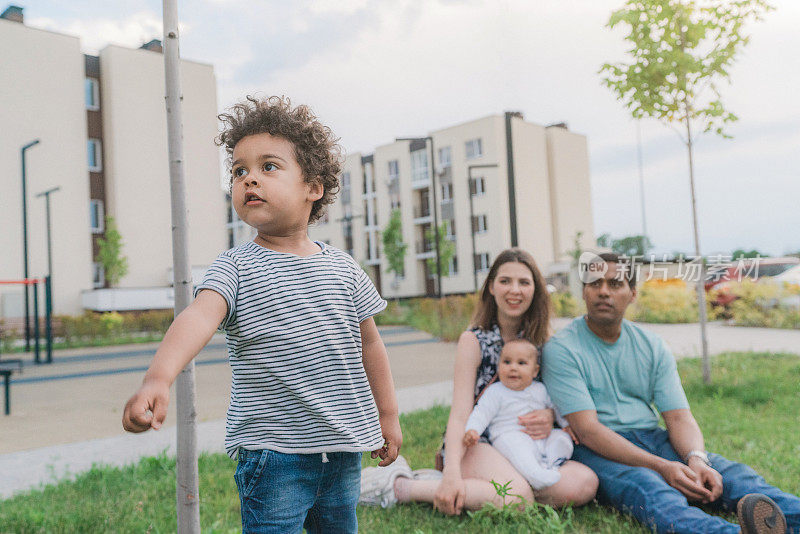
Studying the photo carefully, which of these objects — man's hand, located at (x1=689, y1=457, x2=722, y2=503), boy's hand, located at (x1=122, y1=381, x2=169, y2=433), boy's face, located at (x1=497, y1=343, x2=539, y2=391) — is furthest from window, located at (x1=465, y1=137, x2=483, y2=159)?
boy's hand, located at (x1=122, y1=381, x2=169, y2=433)

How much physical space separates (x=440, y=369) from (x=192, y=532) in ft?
28.7

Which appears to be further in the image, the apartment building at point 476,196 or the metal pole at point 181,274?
the apartment building at point 476,196

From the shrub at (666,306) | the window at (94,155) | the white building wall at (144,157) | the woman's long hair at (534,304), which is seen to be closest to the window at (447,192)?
the white building wall at (144,157)

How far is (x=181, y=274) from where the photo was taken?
228 cm

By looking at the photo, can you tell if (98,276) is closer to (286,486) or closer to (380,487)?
(380,487)

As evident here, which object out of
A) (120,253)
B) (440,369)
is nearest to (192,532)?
(440,369)

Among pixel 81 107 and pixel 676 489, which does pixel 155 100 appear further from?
pixel 676 489

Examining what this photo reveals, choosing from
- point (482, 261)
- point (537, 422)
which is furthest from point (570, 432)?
Result: point (482, 261)

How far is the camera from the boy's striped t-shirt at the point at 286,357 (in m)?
1.73

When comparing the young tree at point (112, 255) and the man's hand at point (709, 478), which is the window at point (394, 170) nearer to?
the young tree at point (112, 255)

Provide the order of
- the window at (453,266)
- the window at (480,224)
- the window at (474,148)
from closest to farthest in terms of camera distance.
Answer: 1. the window at (474,148)
2. the window at (480,224)
3. the window at (453,266)

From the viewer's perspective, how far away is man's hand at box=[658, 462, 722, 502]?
10.6 feet

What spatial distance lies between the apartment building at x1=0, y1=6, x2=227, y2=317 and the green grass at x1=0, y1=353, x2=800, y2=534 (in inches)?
998

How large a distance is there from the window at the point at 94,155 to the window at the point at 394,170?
72.7ft
